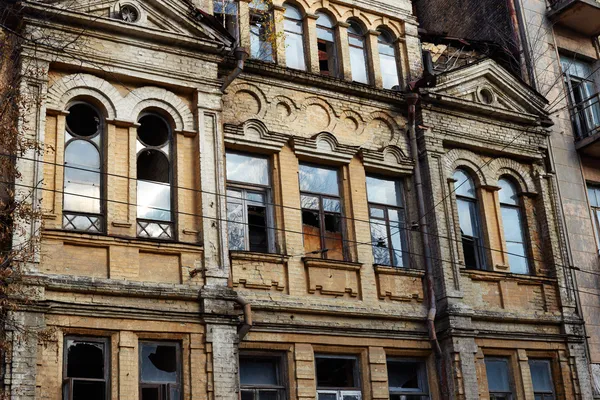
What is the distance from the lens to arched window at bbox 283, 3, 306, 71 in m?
16.8

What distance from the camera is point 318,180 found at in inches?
630

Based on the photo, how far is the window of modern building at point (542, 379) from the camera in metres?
16.6

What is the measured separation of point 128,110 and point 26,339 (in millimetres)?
4029

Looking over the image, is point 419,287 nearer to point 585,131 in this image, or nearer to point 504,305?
point 504,305

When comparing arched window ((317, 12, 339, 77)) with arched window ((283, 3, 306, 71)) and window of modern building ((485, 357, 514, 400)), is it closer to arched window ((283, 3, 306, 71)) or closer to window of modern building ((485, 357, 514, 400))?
arched window ((283, 3, 306, 71))

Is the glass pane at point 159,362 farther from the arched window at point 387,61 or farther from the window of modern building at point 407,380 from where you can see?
the arched window at point 387,61

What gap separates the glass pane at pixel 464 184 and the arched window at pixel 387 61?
221cm

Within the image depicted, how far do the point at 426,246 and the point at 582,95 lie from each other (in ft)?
22.1

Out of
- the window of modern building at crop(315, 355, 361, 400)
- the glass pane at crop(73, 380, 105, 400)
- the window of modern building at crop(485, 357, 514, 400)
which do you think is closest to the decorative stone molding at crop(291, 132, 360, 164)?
the window of modern building at crop(315, 355, 361, 400)

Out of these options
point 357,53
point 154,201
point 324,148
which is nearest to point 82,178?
point 154,201

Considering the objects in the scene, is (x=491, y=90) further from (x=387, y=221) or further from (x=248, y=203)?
(x=248, y=203)

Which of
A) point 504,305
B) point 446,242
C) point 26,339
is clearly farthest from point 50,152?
point 504,305

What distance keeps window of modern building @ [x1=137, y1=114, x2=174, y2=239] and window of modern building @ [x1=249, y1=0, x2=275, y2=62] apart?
2.80 meters

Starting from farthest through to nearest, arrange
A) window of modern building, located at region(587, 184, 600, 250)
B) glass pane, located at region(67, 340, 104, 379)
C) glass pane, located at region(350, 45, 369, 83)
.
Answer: window of modern building, located at region(587, 184, 600, 250), glass pane, located at region(350, 45, 369, 83), glass pane, located at region(67, 340, 104, 379)
